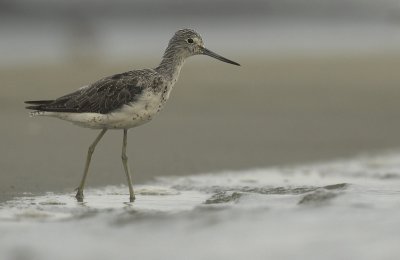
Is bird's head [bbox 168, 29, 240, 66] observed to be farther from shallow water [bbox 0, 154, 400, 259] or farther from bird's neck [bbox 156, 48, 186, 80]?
shallow water [bbox 0, 154, 400, 259]

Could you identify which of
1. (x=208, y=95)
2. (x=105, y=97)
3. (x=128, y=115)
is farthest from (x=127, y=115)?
(x=208, y=95)

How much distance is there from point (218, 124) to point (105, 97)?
4.90 metres

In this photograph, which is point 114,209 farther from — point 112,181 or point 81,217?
point 112,181

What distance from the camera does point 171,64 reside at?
9039 mm

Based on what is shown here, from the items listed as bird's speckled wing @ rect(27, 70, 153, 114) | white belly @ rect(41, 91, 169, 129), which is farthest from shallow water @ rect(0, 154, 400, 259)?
bird's speckled wing @ rect(27, 70, 153, 114)

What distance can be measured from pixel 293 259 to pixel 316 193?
1668 mm

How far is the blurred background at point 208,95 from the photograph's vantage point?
35.0 ft

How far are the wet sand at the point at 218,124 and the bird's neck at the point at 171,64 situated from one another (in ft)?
4.27

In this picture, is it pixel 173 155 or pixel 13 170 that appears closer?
pixel 13 170

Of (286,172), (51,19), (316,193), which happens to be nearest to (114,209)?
(316,193)

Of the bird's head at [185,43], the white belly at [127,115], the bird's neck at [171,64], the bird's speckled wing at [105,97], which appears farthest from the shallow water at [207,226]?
the bird's head at [185,43]

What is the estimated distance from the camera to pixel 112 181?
9.42 meters

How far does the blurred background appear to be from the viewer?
35.0ft

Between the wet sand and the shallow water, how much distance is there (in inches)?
51.1
